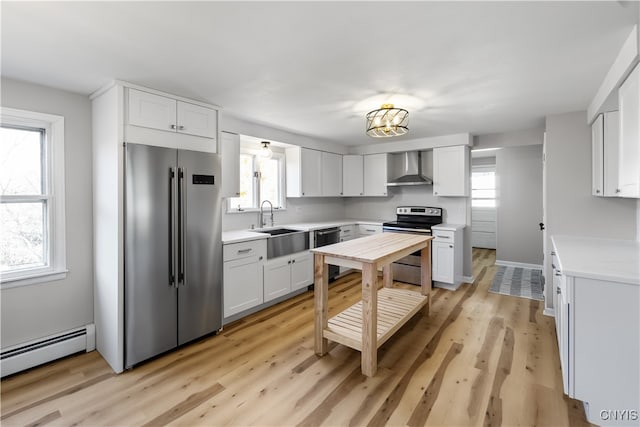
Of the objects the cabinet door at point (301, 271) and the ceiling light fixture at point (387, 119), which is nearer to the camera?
the ceiling light fixture at point (387, 119)

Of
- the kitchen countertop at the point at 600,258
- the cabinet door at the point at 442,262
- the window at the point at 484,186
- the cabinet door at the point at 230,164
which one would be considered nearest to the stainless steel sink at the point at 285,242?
the cabinet door at the point at 230,164

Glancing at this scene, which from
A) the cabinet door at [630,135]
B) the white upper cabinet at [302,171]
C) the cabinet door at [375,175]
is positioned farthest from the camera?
the cabinet door at [375,175]

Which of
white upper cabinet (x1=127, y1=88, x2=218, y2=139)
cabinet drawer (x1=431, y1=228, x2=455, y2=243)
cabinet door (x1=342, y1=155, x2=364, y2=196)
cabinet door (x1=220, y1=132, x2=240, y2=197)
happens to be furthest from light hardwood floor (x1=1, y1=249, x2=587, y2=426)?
cabinet door (x1=342, y1=155, x2=364, y2=196)

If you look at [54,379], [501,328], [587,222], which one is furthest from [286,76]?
[587,222]

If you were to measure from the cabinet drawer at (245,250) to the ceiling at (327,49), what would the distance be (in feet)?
4.84

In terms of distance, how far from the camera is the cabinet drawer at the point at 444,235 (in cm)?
425

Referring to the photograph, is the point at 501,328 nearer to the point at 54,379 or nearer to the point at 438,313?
the point at 438,313

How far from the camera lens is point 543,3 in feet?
4.81

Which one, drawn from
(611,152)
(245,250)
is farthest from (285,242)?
(611,152)

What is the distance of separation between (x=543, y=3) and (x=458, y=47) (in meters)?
0.47

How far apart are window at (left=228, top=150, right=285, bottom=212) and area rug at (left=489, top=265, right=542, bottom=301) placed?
353 centimetres

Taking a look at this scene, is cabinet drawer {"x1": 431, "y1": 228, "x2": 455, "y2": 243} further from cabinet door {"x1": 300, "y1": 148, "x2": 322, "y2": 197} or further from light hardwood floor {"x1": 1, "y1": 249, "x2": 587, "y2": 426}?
cabinet door {"x1": 300, "y1": 148, "x2": 322, "y2": 197}

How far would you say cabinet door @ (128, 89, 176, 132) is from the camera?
2424mm

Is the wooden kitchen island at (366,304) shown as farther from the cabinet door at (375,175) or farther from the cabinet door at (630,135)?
the cabinet door at (375,175)
